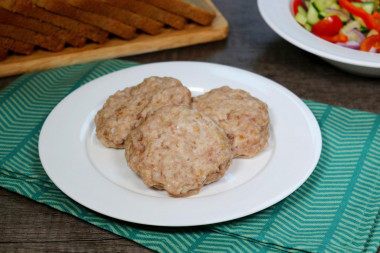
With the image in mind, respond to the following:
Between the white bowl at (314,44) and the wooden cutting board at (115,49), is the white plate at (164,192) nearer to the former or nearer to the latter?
the white bowl at (314,44)

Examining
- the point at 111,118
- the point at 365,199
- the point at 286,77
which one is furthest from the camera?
the point at 286,77

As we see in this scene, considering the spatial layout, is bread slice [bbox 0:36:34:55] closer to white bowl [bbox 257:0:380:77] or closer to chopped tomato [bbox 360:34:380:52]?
white bowl [bbox 257:0:380:77]

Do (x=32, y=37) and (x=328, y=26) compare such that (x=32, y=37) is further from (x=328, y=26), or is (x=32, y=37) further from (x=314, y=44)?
(x=328, y=26)

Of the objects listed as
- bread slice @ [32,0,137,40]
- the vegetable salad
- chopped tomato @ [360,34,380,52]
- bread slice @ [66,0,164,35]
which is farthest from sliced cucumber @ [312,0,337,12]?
bread slice @ [32,0,137,40]

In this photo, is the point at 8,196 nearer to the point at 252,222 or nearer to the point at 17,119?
the point at 17,119

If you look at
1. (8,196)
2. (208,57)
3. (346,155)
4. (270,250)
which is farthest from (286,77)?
(8,196)

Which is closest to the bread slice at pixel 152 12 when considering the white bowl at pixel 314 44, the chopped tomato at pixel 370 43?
the white bowl at pixel 314 44

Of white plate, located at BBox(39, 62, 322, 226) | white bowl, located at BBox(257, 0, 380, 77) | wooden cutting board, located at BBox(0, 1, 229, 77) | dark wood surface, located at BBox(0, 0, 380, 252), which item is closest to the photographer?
white plate, located at BBox(39, 62, 322, 226)
